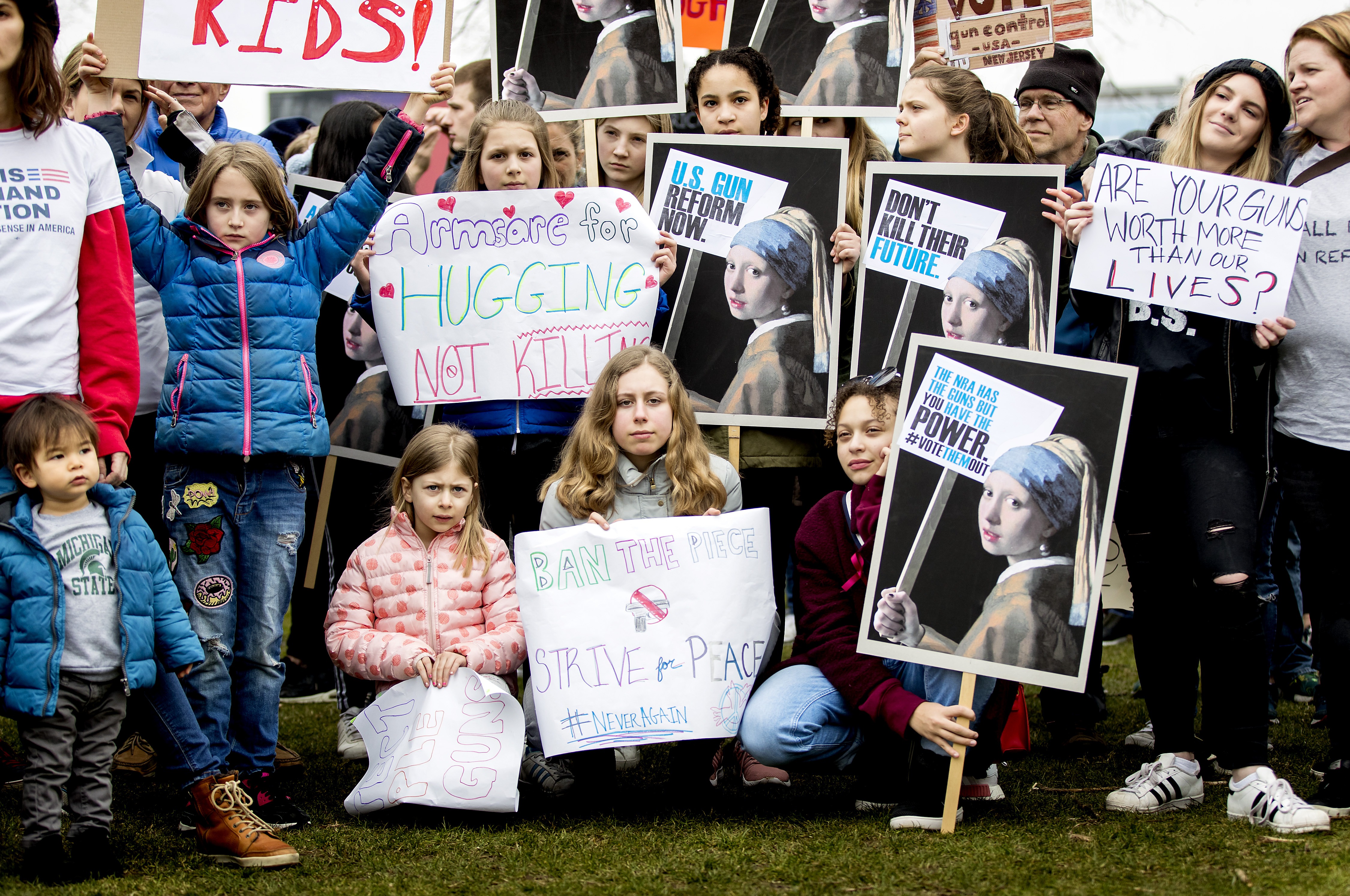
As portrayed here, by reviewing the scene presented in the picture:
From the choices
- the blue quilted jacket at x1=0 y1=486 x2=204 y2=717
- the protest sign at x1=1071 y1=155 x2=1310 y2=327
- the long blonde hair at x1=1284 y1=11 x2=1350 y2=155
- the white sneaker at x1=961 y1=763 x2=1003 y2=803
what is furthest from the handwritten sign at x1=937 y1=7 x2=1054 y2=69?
the blue quilted jacket at x1=0 y1=486 x2=204 y2=717

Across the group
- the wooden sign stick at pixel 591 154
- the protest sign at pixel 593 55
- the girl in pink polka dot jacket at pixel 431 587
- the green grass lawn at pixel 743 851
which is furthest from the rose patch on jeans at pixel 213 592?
the protest sign at pixel 593 55

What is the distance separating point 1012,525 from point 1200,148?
1480 millimetres

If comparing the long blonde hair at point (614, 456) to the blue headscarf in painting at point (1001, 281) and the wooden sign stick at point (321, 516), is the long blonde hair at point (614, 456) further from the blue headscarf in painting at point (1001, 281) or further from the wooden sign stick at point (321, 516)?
the wooden sign stick at point (321, 516)

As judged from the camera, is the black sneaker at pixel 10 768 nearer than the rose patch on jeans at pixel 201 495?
No

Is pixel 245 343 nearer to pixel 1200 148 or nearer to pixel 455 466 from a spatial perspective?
pixel 455 466

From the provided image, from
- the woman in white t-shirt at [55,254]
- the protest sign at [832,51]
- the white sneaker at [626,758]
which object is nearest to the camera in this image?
the woman in white t-shirt at [55,254]

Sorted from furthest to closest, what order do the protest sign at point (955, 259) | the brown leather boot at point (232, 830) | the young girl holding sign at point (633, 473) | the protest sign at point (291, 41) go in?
the protest sign at point (955, 259) → the protest sign at point (291, 41) → the young girl holding sign at point (633, 473) → the brown leather boot at point (232, 830)

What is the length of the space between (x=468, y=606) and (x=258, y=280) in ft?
4.25

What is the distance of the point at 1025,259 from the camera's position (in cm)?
486

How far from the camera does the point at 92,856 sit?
3.60 m

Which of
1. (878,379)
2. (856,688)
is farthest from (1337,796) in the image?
(878,379)

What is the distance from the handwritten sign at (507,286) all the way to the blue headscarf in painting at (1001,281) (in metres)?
1.22

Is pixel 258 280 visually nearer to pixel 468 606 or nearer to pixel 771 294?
pixel 468 606

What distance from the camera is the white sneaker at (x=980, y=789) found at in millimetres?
4477
